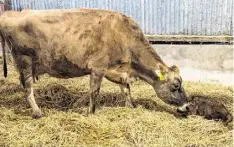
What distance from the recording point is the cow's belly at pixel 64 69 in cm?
763

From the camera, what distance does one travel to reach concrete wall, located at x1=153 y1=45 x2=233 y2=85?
10195mm

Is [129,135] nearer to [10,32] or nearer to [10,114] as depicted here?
[10,114]

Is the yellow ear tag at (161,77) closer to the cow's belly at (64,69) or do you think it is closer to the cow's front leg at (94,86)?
the cow's front leg at (94,86)

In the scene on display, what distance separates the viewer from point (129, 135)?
665 cm

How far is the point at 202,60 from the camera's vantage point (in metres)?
10.4

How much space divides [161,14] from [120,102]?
3.33m

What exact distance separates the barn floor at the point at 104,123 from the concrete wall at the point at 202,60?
1.19 metres

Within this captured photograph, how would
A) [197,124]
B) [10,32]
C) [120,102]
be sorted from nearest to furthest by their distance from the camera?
1. [197,124]
2. [10,32]
3. [120,102]

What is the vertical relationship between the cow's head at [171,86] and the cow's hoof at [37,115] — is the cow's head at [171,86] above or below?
above

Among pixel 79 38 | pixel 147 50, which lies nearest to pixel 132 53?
pixel 147 50

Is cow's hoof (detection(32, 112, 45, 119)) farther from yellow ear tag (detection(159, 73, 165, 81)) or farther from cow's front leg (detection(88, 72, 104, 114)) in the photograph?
yellow ear tag (detection(159, 73, 165, 81))

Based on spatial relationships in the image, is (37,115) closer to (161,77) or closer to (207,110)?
(161,77)

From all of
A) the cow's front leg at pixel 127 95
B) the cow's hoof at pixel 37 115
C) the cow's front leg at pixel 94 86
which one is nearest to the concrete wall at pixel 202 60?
the cow's front leg at pixel 127 95

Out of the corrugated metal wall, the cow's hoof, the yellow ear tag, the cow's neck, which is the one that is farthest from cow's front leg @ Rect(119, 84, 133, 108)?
the corrugated metal wall
